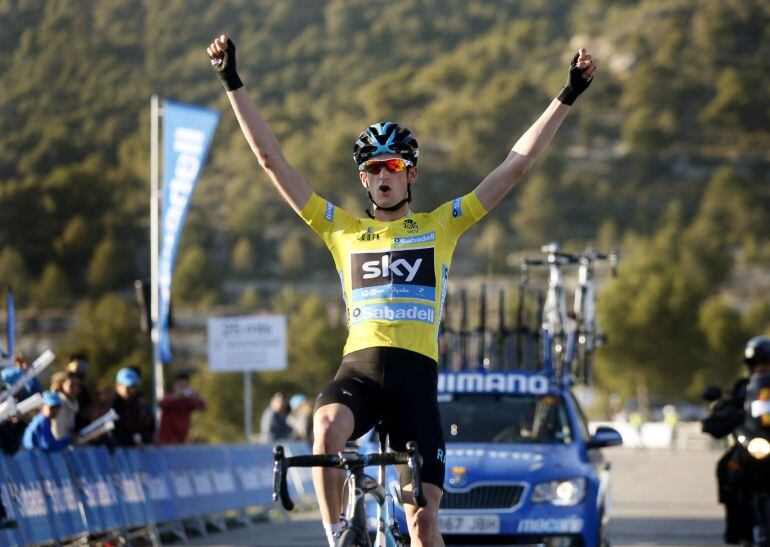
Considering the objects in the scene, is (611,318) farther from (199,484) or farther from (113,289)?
(199,484)

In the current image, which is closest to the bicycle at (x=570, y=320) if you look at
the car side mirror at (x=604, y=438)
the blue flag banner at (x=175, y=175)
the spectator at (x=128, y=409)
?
the car side mirror at (x=604, y=438)

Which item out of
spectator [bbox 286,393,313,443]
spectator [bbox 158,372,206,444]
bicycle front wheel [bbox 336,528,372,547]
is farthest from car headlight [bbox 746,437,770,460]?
spectator [bbox 286,393,313,443]

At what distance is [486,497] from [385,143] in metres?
5.73

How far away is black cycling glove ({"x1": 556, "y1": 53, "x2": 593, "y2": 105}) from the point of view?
23.7ft

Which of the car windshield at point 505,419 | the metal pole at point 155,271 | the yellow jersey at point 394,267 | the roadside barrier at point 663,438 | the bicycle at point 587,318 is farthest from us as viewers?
the roadside barrier at point 663,438

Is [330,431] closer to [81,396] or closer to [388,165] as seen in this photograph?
[388,165]

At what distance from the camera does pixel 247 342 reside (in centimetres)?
2742

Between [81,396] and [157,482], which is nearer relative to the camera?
[81,396]

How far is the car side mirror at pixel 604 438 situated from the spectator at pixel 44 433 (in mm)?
4222

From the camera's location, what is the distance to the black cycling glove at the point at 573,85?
23.7ft

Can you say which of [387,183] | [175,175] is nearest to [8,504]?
[387,183]

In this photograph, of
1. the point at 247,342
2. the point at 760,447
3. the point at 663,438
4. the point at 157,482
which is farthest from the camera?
the point at 663,438

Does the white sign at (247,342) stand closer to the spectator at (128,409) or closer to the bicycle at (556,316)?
the bicycle at (556,316)

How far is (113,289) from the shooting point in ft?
621
